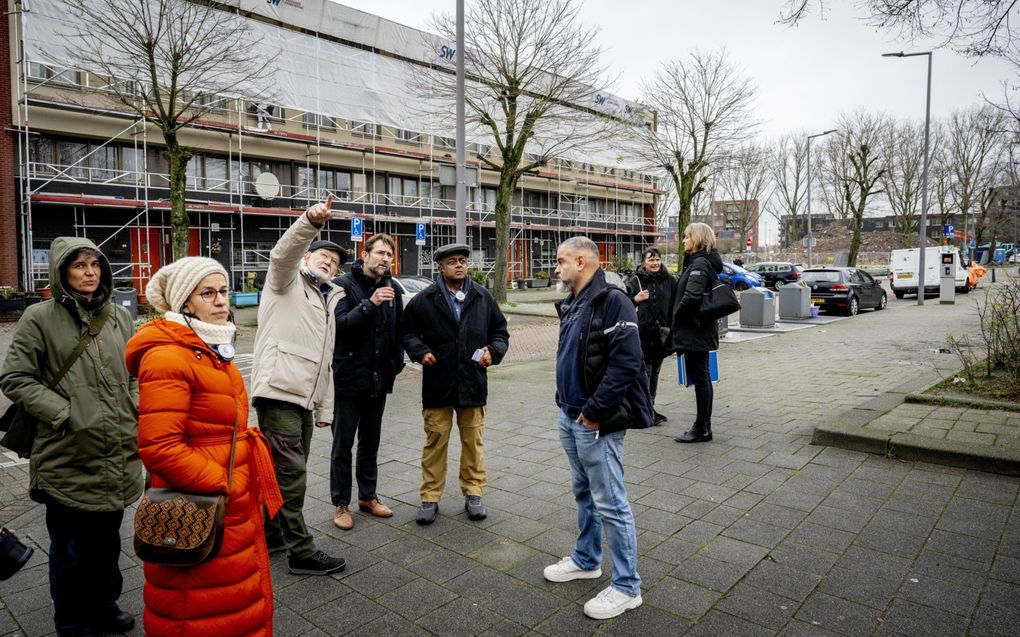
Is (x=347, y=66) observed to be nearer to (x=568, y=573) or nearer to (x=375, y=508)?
(x=375, y=508)

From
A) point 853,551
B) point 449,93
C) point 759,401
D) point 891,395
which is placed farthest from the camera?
point 449,93

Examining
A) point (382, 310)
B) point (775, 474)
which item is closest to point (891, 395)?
point (775, 474)

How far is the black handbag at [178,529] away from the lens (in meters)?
2.28

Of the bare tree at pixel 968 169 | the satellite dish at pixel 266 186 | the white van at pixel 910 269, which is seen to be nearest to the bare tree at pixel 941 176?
the bare tree at pixel 968 169

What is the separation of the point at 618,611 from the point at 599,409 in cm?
97

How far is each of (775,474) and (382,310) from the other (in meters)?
3.33

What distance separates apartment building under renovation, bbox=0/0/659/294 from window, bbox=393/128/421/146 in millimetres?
80

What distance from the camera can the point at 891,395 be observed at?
7590 millimetres

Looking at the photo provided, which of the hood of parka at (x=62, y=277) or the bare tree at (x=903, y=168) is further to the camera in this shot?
the bare tree at (x=903, y=168)

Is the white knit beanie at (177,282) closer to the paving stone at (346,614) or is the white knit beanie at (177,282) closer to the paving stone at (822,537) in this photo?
the paving stone at (346,614)

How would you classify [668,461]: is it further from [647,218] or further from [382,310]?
[647,218]

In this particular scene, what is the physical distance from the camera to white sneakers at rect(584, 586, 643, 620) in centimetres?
312

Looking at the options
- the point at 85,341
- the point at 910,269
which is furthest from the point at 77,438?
the point at 910,269

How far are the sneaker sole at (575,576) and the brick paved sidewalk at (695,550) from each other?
0.14 ft
